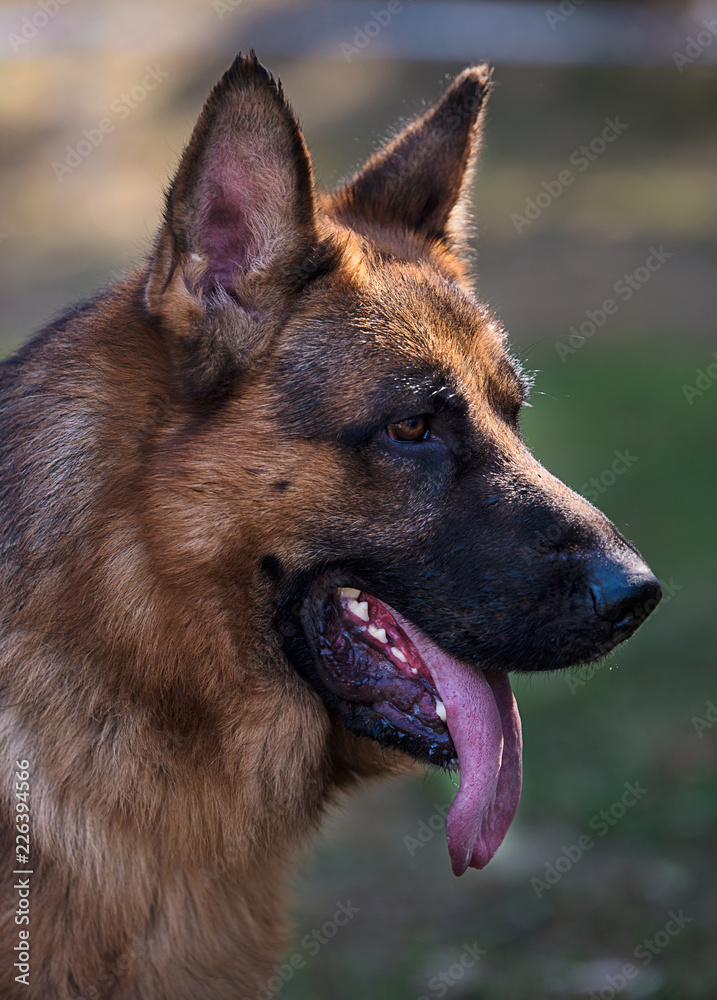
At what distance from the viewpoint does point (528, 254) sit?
17.8 m

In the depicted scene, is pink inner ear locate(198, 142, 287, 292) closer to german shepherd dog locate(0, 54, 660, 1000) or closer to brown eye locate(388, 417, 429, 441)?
german shepherd dog locate(0, 54, 660, 1000)

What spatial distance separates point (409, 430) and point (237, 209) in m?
0.80

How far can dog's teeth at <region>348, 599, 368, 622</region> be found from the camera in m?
3.06

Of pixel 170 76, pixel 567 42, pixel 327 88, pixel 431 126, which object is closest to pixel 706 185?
pixel 567 42

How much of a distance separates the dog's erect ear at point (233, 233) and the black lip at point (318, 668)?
2.16 feet

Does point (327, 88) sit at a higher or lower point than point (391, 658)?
higher

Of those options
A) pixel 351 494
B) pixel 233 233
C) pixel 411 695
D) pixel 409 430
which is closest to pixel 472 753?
pixel 411 695

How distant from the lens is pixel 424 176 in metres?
3.79

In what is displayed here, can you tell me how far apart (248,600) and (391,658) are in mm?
469

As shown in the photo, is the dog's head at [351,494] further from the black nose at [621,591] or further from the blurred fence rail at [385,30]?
the blurred fence rail at [385,30]

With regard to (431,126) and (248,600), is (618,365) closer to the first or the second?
(431,126)

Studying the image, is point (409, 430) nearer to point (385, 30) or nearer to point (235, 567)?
point (235, 567)

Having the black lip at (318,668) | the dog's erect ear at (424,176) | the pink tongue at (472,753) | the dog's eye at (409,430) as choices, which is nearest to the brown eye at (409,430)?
the dog's eye at (409,430)

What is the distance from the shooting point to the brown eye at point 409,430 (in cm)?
294
